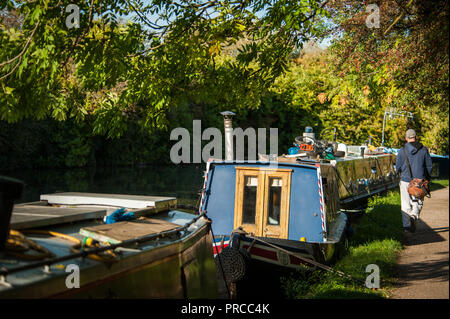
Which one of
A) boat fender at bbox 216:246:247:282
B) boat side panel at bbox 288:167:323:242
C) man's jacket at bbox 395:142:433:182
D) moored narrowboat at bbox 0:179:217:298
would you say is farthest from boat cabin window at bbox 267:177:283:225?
moored narrowboat at bbox 0:179:217:298

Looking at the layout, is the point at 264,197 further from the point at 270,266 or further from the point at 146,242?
the point at 146,242

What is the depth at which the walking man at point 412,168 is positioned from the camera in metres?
10.1

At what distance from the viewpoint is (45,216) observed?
4688mm

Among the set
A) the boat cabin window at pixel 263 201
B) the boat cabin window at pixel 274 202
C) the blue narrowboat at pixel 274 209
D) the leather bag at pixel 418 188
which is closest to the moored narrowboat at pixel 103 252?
the blue narrowboat at pixel 274 209

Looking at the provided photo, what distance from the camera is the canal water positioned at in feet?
79.7

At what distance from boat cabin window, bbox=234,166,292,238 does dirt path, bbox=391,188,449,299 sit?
2.46 meters

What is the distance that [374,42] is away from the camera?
8.59 m

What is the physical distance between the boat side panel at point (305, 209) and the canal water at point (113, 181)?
11276 mm

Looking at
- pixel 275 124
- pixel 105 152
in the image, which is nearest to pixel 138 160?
pixel 105 152

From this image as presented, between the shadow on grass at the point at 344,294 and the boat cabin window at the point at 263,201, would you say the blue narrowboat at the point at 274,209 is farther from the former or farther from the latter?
the shadow on grass at the point at 344,294

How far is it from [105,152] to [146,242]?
124ft

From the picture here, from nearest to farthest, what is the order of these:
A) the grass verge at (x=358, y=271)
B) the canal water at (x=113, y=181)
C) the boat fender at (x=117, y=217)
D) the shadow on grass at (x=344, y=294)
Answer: the boat fender at (x=117, y=217), the shadow on grass at (x=344, y=294), the grass verge at (x=358, y=271), the canal water at (x=113, y=181)

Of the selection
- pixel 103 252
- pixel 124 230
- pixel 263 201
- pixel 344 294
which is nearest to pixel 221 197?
pixel 263 201

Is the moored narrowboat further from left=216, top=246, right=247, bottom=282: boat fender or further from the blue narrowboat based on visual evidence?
the blue narrowboat
